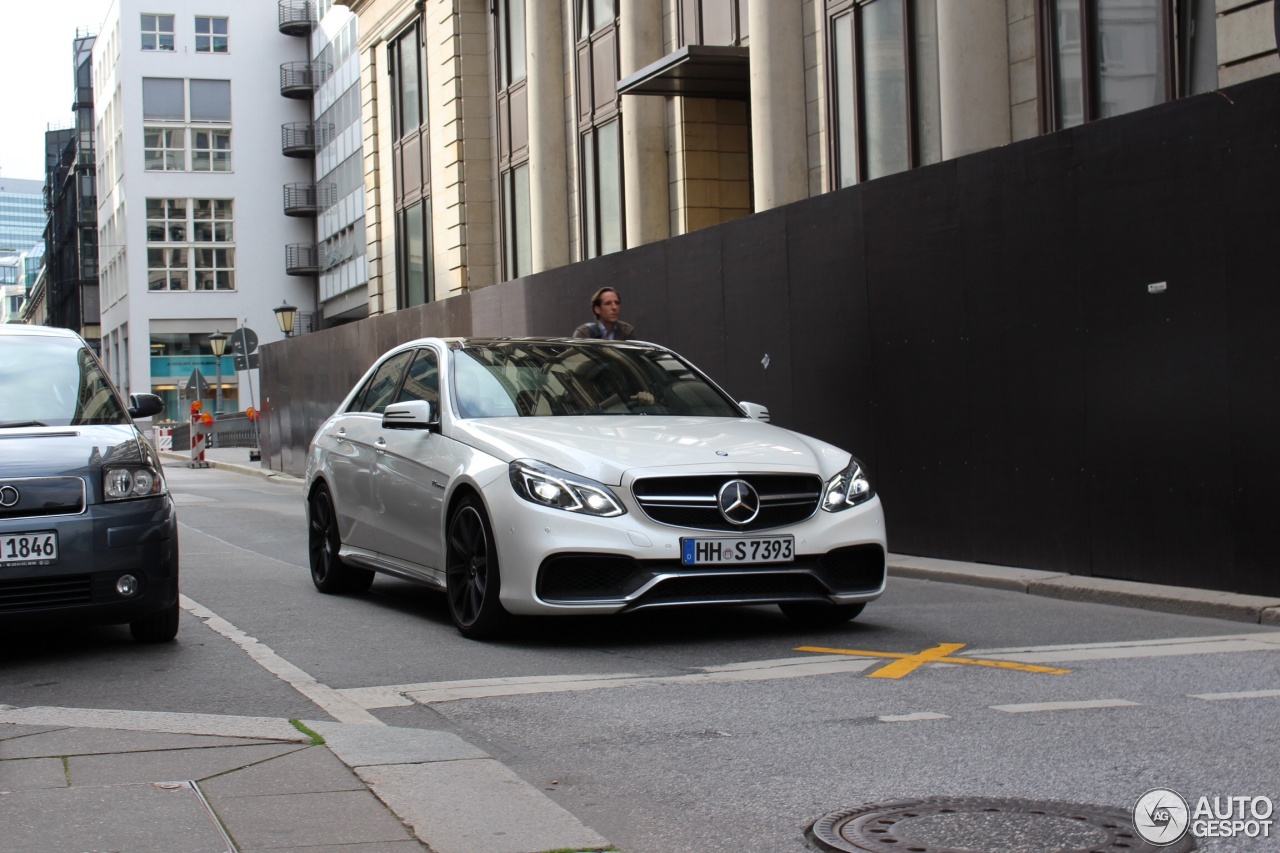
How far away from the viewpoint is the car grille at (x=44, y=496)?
7020 mm

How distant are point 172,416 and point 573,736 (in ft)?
240

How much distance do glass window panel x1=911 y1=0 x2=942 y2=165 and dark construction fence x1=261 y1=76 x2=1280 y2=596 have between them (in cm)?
307

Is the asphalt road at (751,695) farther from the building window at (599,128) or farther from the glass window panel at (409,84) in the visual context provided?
the glass window panel at (409,84)

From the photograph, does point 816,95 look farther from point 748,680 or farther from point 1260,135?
point 748,680

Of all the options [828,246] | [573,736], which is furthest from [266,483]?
[573,736]

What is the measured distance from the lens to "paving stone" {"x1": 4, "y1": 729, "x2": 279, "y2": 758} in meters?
5.16

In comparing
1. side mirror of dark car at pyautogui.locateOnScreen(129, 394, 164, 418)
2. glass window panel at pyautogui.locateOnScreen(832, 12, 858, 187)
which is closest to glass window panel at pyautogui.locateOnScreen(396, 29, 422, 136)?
glass window panel at pyautogui.locateOnScreen(832, 12, 858, 187)

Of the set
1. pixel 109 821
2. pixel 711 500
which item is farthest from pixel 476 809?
pixel 711 500

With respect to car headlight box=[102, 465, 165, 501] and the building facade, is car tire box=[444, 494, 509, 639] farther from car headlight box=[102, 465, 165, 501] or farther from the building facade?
the building facade

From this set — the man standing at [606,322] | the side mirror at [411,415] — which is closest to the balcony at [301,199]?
the man standing at [606,322]

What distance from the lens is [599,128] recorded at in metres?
24.0

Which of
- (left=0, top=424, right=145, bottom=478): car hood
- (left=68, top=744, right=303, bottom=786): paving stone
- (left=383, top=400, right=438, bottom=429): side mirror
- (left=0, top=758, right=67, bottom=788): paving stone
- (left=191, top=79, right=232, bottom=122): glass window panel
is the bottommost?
(left=68, top=744, right=303, bottom=786): paving stone

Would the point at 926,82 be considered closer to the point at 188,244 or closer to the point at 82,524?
the point at 82,524

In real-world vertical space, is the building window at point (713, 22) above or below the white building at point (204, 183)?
below
